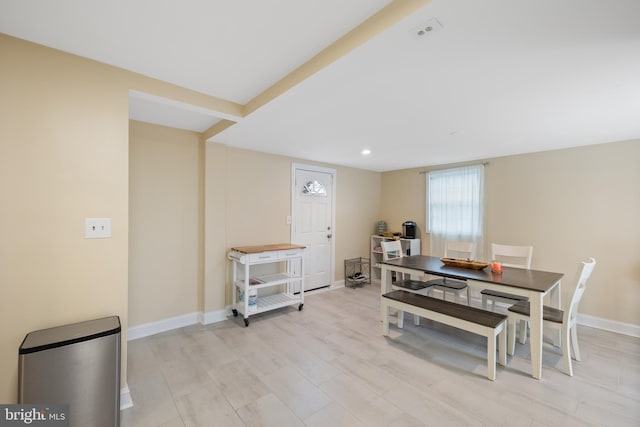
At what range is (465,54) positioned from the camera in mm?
1490

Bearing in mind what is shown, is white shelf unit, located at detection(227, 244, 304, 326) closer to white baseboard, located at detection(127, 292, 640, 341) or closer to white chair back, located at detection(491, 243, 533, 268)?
white baseboard, located at detection(127, 292, 640, 341)

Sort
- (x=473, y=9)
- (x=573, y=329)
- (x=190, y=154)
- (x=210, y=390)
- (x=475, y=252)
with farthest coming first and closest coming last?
(x=475, y=252), (x=190, y=154), (x=573, y=329), (x=210, y=390), (x=473, y=9)

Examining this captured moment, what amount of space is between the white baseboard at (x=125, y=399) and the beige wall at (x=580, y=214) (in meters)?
4.63

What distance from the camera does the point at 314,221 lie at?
461 cm

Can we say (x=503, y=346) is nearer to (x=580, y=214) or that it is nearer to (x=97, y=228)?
(x=580, y=214)

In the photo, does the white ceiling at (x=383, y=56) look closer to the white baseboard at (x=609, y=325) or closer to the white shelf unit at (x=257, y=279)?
the white shelf unit at (x=257, y=279)

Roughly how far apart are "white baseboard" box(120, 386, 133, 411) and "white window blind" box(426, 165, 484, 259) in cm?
446

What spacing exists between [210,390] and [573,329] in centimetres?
325

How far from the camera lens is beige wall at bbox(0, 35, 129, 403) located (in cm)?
153

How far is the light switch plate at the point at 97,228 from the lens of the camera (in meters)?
1.74

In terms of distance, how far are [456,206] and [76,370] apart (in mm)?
4820

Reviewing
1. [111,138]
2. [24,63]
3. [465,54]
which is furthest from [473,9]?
[24,63]

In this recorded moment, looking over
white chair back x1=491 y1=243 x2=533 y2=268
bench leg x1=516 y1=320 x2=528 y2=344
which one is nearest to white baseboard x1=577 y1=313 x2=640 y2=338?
white chair back x1=491 y1=243 x2=533 y2=268

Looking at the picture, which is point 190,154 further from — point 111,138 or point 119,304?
point 119,304
